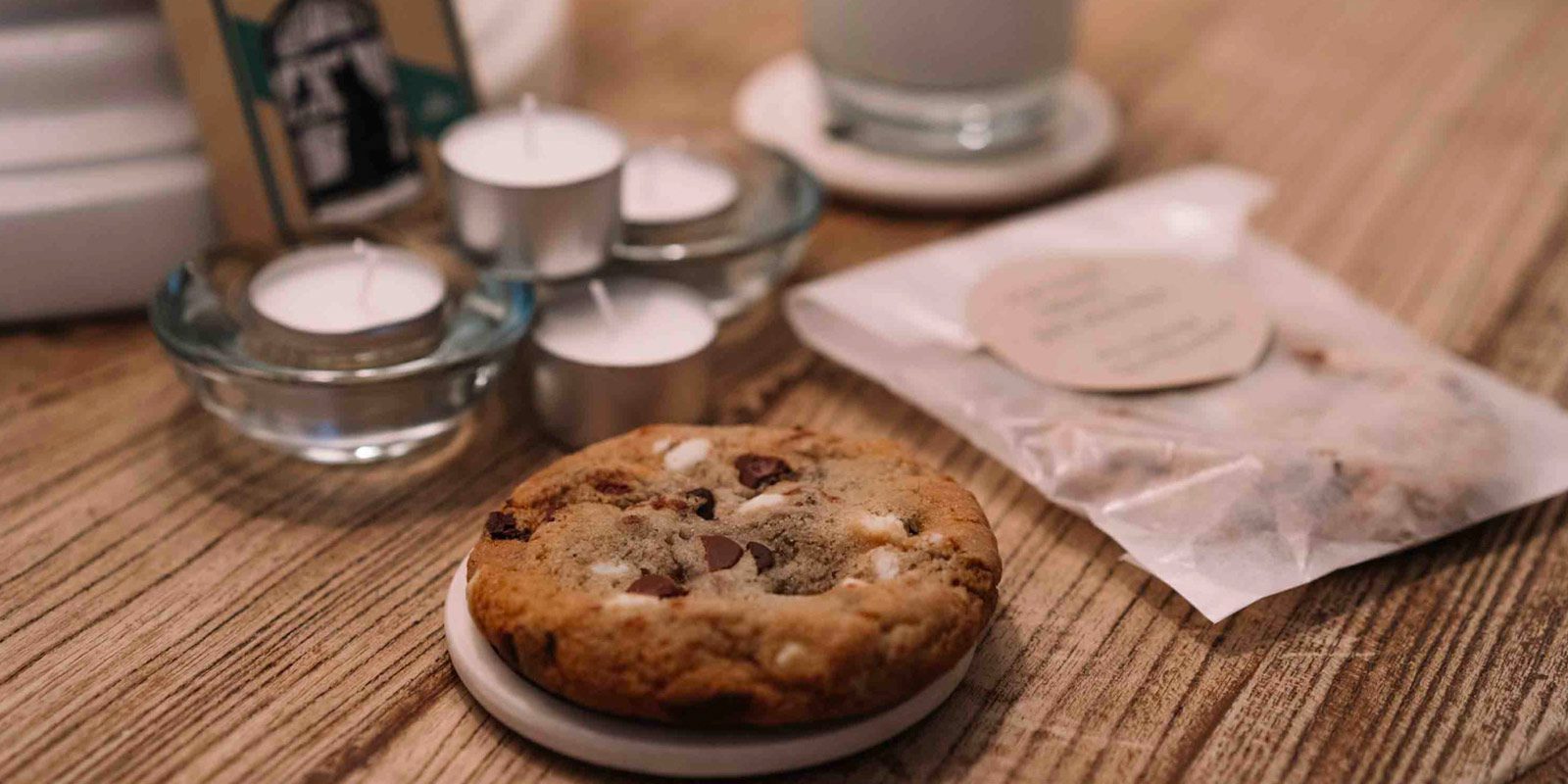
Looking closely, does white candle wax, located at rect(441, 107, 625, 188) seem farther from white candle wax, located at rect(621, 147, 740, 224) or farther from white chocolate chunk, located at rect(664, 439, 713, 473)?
white chocolate chunk, located at rect(664, 439, 713, 473)

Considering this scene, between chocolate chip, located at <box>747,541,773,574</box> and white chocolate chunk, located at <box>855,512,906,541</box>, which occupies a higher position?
chocolate chip, located at <box>747,541,773,574</box>

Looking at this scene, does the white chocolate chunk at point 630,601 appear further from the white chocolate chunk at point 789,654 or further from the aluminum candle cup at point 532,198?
the aluminum candle cup at point 532,198

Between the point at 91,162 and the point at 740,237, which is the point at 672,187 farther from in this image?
the point at 91,162

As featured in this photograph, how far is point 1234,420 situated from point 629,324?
0.95 feet

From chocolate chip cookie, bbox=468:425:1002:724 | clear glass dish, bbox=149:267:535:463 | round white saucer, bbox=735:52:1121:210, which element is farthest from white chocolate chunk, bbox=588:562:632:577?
round white saucer, bbox=735:52:1121:210

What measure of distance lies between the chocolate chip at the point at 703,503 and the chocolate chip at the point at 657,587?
55mm

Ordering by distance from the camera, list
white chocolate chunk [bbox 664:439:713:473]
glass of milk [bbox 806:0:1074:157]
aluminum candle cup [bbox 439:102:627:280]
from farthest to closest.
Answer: glass of milk [bbox 806:0:1074:157]
aluminum candle cup [bbox 439:102:627:280]
white chocolate chunk [bbox 664:439:713:473]

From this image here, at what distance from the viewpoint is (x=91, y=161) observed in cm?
73

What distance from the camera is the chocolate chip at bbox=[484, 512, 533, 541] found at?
532mm

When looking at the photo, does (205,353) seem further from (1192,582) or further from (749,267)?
(1192,582)

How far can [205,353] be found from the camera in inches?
23.9

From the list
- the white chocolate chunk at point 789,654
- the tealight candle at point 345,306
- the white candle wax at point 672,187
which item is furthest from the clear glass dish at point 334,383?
the white chocolate chunk at point 789,654

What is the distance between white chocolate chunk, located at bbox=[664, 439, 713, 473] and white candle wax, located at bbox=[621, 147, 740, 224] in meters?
0.20

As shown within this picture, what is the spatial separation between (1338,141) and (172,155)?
765mm
